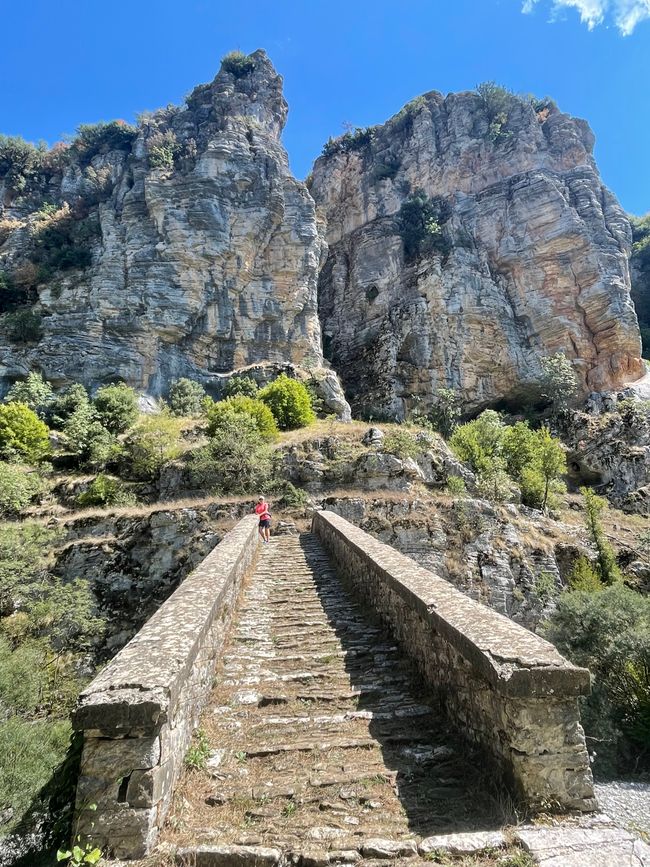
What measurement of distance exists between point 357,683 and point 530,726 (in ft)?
7.66

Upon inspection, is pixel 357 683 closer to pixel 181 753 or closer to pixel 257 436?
pixel 181 753

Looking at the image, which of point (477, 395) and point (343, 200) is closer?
point (477, 395)

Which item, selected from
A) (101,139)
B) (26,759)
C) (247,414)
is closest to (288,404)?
(247,414)

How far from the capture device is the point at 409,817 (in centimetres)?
279

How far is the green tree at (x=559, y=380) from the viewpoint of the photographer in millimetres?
40375

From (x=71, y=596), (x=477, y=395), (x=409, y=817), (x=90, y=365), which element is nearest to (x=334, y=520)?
(x=71, y=596)

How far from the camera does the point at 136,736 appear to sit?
2.60 m

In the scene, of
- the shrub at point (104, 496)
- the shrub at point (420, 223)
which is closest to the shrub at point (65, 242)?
the shrub at point (104, 496)

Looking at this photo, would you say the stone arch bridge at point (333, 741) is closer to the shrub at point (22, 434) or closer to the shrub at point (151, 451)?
the shrub at point (151, 451)

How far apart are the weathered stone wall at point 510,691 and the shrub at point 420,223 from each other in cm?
4963

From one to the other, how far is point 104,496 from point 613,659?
65.8 feet

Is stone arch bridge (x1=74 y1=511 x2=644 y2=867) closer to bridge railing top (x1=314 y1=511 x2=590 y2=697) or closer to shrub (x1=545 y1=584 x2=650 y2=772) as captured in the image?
bridge railing top (x1=314 y1=511 x2=590 y2=697)

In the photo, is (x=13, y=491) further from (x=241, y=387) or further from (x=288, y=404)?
(x=241, y=387)

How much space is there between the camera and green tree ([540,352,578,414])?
40.4m
